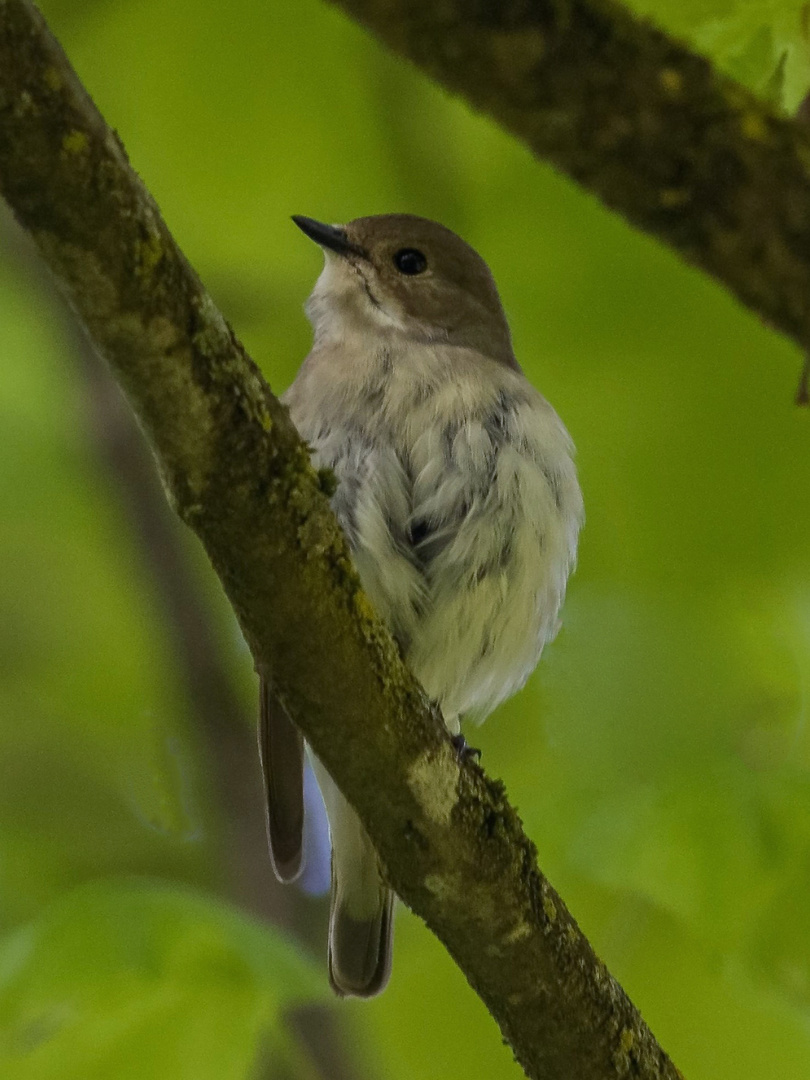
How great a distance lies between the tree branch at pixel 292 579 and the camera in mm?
1720

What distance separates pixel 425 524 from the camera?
3535 millimetres

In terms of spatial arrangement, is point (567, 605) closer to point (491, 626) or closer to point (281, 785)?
point (491, 626)

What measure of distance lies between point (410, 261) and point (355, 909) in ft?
6.48

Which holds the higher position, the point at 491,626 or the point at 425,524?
the point at 425,524

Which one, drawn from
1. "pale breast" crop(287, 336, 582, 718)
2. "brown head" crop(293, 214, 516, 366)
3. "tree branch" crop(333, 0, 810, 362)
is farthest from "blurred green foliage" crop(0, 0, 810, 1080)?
"tree branch" crop(333, 0, 810, 362)

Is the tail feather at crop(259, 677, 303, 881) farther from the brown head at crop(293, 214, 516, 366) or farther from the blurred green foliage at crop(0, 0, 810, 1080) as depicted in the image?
the brown head at crop(293, 214, 516, 366)

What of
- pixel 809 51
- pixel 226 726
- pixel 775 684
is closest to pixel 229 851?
pixel 226 726

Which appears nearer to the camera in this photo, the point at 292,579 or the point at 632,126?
the point at 632,126

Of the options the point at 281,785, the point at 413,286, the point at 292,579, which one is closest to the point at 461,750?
the point at 281,785

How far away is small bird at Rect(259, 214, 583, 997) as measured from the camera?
11.4 ft

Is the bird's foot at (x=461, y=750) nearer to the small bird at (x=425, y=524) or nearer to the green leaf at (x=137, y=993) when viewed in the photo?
the small bird at (x=425, y=524)

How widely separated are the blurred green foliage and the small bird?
190 millimetres

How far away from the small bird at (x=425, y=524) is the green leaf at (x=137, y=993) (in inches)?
11.8

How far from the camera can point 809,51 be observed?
6.72 feet
